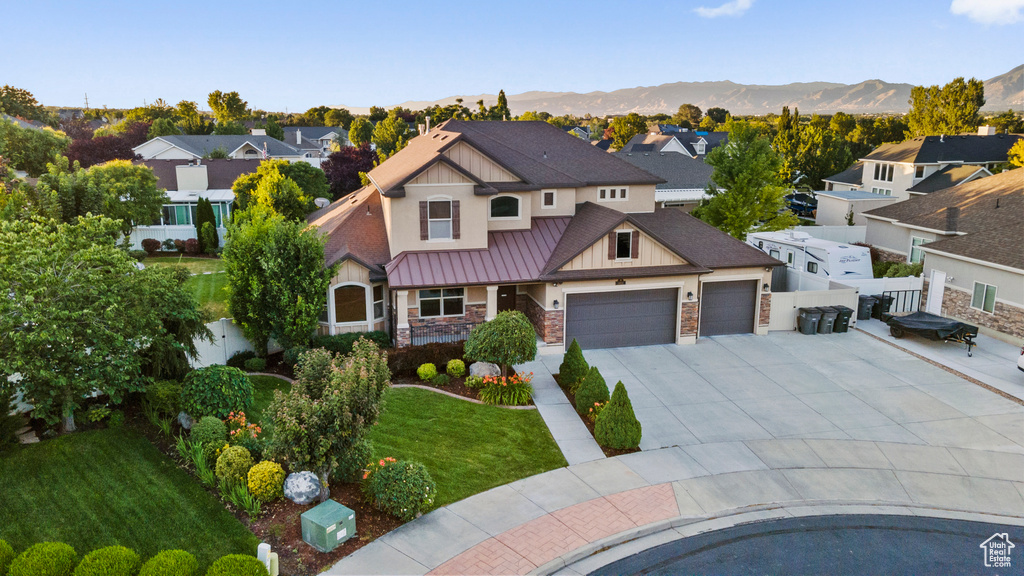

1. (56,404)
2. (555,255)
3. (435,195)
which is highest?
(435,195)

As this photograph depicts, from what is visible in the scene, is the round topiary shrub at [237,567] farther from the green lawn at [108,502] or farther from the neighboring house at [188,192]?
the neighboring house at [188,192]

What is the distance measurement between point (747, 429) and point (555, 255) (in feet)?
28.7

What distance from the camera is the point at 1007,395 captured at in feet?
59.9

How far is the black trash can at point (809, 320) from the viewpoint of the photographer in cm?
2342

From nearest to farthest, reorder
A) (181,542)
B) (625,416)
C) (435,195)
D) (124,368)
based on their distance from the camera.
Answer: (181,542), (124,368), (625,416), (435,195)

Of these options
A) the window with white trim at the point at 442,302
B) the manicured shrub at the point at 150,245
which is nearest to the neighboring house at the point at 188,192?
the manicured shrub at the point at 150,245

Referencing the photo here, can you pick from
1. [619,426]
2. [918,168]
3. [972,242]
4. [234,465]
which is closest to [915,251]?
[972,242]

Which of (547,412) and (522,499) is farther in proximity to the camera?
(547,412)

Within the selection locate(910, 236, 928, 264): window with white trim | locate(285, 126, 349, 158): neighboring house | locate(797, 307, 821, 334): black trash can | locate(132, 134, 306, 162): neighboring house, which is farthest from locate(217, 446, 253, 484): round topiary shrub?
locate(285, 126, 349, 158): neighboring house

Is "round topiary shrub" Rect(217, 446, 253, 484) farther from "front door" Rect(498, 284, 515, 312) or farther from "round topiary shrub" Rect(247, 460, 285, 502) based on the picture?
"front door" Rect(498, 284, 515, 312)

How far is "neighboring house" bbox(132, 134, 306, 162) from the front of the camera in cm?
6203

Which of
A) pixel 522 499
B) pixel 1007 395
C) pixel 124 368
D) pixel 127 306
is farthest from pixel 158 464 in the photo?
pixel 1007 395

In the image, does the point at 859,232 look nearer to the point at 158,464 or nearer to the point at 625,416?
the point at 625,416

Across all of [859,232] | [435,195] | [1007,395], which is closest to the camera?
[1007,395]
